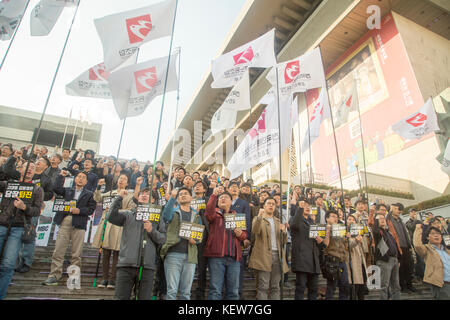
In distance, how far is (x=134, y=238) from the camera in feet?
11.0

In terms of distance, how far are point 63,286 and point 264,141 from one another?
4053 millimetres

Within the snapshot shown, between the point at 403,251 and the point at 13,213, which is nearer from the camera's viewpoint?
the point at 13,213

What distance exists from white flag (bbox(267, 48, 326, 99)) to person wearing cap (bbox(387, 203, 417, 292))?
3288 millimetres

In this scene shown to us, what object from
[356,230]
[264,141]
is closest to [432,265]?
[356,230]

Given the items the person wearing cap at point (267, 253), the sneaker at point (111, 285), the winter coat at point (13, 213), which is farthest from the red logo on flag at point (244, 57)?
the sneaker at point (111, 285)

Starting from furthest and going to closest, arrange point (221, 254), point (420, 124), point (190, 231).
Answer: point (420, 124) → point (221, 254) → point (190, 231)

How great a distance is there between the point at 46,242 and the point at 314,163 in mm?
18209

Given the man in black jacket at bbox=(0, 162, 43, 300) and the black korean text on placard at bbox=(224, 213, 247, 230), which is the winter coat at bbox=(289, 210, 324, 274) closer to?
the black korean text on placard at bbox=(224, 213, 247, 230)

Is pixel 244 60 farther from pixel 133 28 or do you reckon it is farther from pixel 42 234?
pixel 42 234

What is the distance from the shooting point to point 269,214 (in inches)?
179

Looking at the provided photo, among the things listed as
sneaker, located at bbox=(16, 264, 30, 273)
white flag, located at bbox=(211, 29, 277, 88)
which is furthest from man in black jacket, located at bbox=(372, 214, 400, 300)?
sneaker, located at bbox=(16, 264, 30, 273)

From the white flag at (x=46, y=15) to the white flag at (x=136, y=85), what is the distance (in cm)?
147

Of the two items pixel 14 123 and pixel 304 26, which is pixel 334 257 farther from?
pixel 14 123
